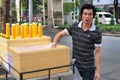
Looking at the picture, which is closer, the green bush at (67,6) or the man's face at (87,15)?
the man's face at (87,15)

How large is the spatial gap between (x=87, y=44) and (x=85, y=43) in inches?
1.1

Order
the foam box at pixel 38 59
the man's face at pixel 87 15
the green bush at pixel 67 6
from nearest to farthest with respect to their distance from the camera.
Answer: the foam box at pixel 38 59 < the man's face at pixel 87 15 < the green bush at pixel 67 6

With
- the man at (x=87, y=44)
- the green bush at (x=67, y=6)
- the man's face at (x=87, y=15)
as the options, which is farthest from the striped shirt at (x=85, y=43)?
the green bush at (x=67, y=6)

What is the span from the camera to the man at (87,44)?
4105 mm

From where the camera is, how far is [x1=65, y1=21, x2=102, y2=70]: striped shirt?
412 cm

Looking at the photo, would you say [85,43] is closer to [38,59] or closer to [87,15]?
[87,15]

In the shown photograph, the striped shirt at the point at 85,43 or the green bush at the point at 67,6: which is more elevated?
the green bush at the point at 67,6

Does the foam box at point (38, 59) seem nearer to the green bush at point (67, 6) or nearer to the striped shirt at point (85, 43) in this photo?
the striped shirt at point (85, 43)

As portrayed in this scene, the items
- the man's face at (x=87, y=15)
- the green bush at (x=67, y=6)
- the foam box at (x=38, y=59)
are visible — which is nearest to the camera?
the foam box at (x=38, y=59)

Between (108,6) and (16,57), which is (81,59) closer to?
(16,57)

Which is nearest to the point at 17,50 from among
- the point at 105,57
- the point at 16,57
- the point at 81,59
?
the point at 16,57

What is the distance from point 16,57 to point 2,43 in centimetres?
88

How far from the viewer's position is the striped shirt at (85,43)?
4121mm

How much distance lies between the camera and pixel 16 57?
3996 mm
